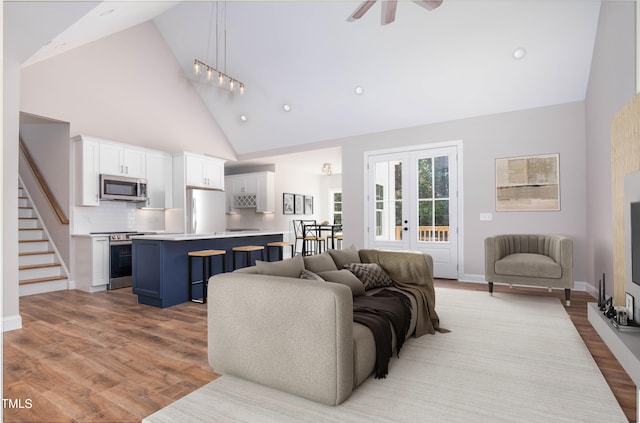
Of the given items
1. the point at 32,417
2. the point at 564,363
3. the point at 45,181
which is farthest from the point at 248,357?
the point at 45,181

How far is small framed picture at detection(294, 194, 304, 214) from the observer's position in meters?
10.0

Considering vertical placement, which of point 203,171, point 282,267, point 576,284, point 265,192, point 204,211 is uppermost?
point 203,171

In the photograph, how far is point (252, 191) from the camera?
920 cm

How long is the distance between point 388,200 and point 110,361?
15.7ft

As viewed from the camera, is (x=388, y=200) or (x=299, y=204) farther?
(x=299, y=204)

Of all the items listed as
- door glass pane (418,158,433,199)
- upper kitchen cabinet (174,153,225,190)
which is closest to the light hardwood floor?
door glass pane (418,158,433,199)

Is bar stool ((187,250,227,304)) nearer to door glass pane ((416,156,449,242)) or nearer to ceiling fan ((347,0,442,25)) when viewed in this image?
ceiling fan ((347,0,442,25))

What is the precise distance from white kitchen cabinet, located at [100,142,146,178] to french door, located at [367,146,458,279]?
4047 mm

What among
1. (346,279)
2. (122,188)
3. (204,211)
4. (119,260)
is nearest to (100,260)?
(119,260)

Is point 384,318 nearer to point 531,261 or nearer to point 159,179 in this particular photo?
point 531,261

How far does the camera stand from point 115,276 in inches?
211

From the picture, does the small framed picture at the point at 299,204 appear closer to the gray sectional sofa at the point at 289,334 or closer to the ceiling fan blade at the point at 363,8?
the ceiling fan blade at the point at 363,8

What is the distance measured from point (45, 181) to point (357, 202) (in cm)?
530

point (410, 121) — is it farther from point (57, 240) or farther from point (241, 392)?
point (57, 240)
